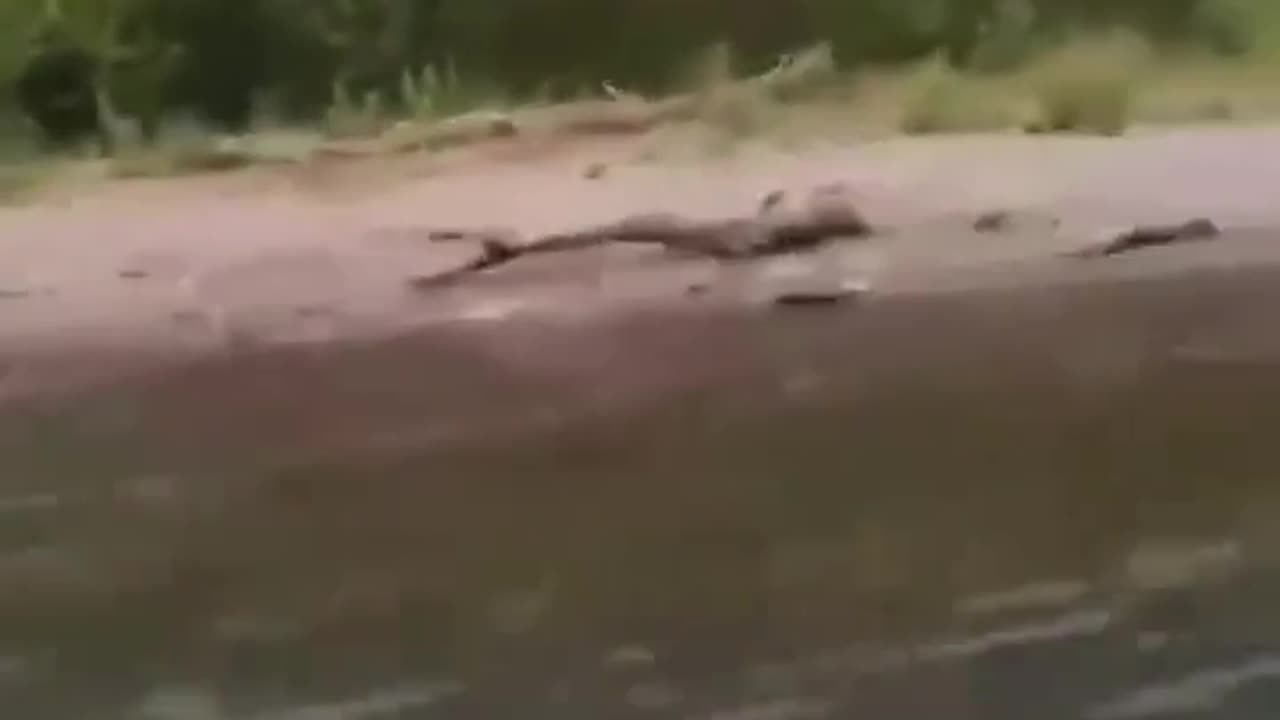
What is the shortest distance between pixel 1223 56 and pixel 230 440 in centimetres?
88

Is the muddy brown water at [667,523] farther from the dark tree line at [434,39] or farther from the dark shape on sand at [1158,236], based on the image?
the dark tree line at [434,39]

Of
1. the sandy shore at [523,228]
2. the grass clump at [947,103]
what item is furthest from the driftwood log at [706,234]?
the grass clump at [947,103]

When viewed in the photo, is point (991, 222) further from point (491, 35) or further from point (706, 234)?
point (491, 35)

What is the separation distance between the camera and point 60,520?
44.1 inches

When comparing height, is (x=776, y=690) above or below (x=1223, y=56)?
below

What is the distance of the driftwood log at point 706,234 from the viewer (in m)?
1.31

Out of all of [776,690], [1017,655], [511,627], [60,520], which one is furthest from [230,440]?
[1017,655]

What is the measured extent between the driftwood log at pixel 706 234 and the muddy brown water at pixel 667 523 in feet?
0.19

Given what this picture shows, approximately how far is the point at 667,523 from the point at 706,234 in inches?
9.9

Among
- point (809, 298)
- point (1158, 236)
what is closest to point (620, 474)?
point (809, 298)

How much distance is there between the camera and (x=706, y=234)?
1.35 m

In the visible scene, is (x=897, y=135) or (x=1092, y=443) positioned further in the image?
(x=897, y=135)

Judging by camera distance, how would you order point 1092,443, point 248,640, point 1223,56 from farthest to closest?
point 1223,56, point 1092,443, point 248,640

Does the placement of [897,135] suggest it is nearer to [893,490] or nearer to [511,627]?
[893,490]
